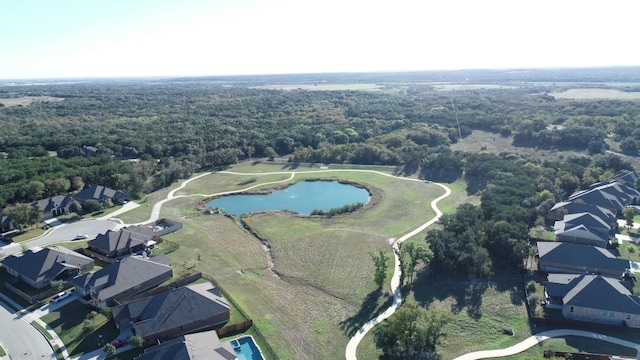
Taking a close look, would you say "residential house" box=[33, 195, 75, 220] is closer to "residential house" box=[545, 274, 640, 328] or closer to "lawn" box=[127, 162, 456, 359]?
"lawn" box=[127, 162, 456, 359]

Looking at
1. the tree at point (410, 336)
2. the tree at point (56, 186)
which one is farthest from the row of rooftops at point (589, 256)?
the tree at point (56, 186)

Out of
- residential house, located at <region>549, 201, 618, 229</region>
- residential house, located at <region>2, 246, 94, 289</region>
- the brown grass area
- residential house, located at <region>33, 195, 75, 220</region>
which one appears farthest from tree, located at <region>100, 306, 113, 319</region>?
the brown grass area

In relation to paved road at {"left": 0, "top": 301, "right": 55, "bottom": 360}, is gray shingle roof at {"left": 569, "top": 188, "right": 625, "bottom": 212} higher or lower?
higher

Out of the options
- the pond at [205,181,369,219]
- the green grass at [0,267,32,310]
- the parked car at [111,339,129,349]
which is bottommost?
the pond at [205,181,369,219]

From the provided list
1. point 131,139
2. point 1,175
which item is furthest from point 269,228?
point 131,139

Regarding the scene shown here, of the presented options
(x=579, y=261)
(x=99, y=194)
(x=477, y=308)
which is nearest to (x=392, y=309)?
(x=477, y=308)

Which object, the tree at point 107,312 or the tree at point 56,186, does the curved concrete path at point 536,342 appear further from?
the tree at point 56,186

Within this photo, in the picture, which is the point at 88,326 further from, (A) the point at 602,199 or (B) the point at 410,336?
(A) the point at 602,199
